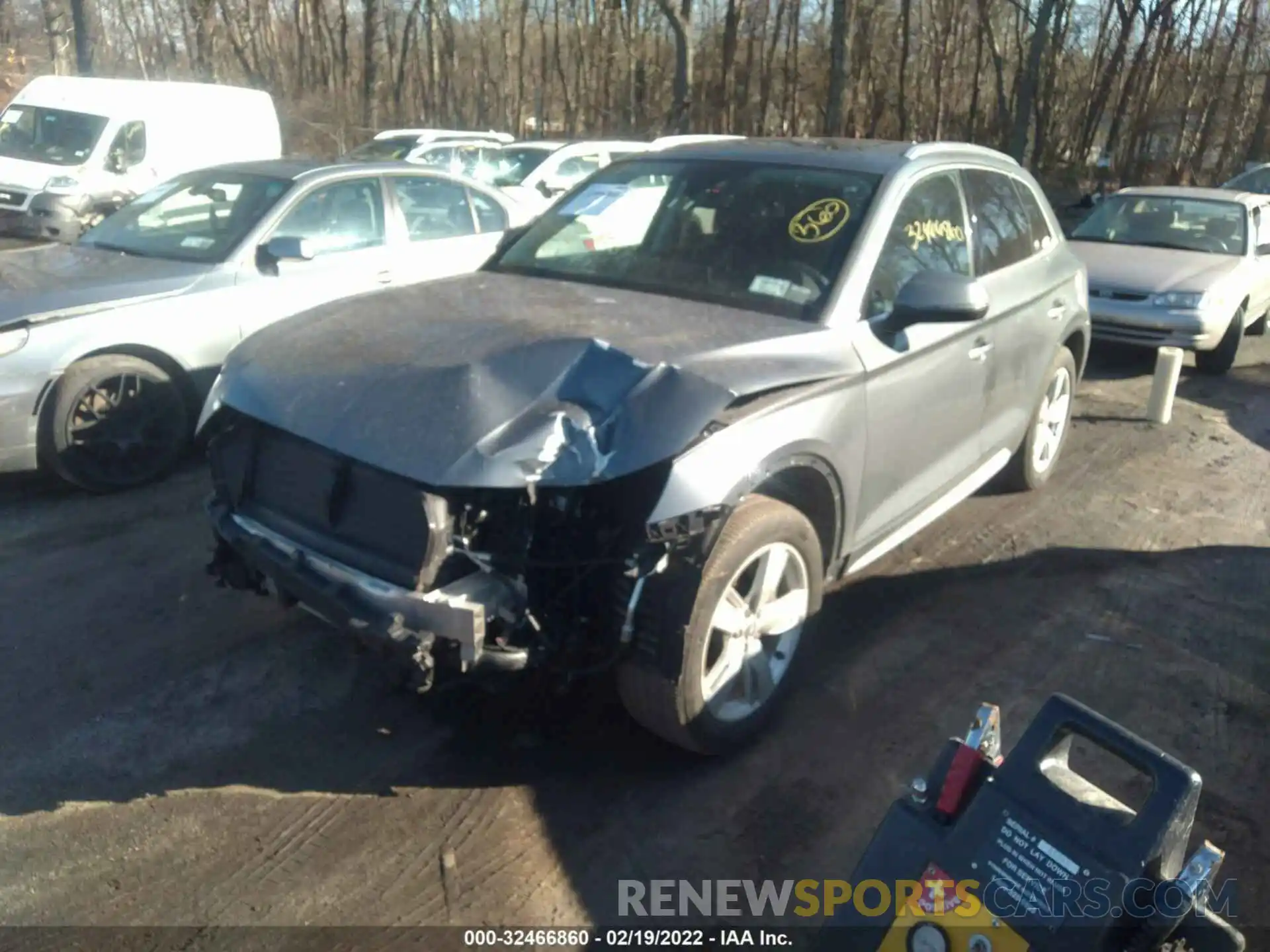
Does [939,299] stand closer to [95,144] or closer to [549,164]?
[549,164]

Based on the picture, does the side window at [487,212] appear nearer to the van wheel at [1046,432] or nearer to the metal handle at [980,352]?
the van wheel at [1046,432]

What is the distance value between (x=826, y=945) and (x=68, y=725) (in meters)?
2.66

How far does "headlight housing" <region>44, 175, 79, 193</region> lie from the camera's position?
13.2 meters

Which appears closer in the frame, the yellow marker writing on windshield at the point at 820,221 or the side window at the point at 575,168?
the yellow marker writing on windshield at the point at 820,221

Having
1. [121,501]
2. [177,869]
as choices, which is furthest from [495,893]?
[121,501]

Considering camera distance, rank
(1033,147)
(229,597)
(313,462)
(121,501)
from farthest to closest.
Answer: (1033,147)
(121,501)
(229,597)
(313,462)

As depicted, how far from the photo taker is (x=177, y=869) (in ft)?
10.2

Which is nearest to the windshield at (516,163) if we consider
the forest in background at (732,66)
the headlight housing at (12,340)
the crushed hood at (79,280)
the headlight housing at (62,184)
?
the headlight housing at (62,184)

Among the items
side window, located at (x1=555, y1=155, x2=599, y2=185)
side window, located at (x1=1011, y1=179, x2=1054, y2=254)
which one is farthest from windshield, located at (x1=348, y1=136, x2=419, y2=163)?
side window, located at (x1=1011, y1=179, x2=1054, y2=254)

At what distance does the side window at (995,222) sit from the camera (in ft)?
16.2

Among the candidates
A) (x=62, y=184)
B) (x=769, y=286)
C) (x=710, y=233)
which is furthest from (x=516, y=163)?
(x=769, y=286)

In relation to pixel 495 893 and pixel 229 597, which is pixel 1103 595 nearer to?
pixel 495 893

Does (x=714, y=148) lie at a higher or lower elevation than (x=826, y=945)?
higher

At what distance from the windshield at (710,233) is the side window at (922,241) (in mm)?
172
